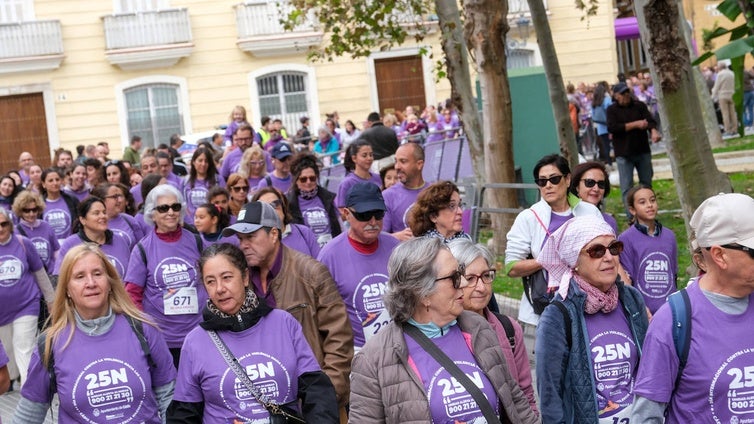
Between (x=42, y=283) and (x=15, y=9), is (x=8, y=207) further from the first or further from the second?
(x=15, y=9)

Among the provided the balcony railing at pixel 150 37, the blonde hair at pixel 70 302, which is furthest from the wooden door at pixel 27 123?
the blonde hair at pixel 70 302

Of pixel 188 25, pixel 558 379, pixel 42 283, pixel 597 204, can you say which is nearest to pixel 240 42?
pixel 188 25

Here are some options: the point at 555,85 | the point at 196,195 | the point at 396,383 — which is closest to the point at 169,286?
the point at 396,383

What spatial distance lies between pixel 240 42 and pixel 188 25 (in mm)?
1643

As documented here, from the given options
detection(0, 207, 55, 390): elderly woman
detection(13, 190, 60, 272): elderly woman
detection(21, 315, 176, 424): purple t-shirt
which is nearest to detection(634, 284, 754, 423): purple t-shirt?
detection(21, 315, 176, 424): purple t-shirt

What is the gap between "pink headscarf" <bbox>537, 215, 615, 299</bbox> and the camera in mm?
5727

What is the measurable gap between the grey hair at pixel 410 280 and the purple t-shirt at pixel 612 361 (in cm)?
83

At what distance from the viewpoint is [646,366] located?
4.89 m

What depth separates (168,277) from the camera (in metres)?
9.30

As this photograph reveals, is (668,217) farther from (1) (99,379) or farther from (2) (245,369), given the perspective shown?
(2) (245,369)

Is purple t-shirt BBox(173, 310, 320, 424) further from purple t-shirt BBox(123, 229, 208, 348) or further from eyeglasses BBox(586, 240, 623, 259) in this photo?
purple t-shirt BBox(123, 229, 208, 348)

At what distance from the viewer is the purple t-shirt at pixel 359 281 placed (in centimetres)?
780

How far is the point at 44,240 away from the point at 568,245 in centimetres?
902

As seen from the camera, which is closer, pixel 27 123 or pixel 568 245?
pixel 568 245
